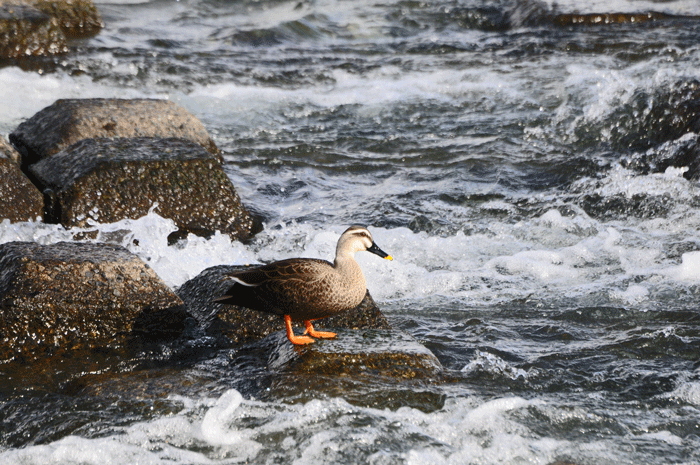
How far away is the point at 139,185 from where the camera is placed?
6258 mm

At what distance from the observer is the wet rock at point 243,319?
191 inches

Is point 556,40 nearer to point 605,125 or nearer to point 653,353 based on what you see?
point 605,125

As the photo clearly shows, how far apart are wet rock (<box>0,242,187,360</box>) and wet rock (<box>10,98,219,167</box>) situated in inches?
92.2

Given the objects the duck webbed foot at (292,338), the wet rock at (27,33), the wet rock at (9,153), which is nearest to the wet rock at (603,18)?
the wet rock at (27,33)

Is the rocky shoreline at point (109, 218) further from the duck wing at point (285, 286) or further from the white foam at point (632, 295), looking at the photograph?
the white foam at point (632, 295)

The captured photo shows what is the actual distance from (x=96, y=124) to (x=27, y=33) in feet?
21.3

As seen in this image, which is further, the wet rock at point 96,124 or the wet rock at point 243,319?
the wet rock at point 96,124

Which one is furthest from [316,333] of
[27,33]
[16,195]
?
[27,33]

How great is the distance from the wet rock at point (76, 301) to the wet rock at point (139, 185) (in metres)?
1.27

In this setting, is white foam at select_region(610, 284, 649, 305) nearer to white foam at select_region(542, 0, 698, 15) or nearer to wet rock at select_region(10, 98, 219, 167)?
wet rock at select_region(10, 98, 219, 167)

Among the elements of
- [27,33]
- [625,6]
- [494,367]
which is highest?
[625,6]

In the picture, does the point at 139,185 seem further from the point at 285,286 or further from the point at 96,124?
the point at 285,286

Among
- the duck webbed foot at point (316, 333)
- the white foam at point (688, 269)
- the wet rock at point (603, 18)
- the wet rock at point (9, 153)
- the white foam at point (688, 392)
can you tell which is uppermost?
the wet rock at point (603, 18)

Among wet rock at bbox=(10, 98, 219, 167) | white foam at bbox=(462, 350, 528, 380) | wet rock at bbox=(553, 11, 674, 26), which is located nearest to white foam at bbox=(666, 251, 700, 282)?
white foam at bbox=(462, 350, 528, 380)
